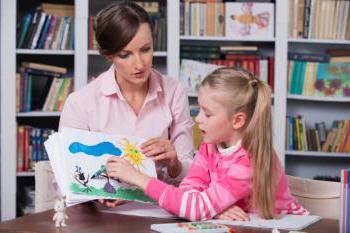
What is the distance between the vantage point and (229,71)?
165cm

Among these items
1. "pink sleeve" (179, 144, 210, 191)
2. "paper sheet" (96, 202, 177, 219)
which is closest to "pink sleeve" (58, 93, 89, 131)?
"paper sheet" (96, 202, 177, 219)

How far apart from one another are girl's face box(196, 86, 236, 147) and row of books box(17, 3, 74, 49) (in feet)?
7.81

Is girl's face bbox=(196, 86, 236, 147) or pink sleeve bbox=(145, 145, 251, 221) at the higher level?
girl's face bbox=(196, 86, 236, 147)

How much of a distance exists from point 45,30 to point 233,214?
2.60m

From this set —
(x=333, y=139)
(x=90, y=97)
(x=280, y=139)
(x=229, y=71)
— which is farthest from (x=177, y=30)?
(x=229, y=71)

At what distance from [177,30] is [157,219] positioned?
2483 millimetres

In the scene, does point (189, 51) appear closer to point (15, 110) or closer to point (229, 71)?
point (15, 110)

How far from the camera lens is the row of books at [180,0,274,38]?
3859mm

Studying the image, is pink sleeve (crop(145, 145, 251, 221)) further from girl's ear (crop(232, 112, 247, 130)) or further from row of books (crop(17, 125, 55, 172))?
row of books (crop(17, 125, 55, 172))

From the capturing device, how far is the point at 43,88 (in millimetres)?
3918

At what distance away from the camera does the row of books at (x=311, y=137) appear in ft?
12.8

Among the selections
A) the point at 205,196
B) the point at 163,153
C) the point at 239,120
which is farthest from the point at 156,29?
the point at 205,196

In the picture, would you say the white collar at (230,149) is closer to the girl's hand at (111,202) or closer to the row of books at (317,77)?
the girl's hand at (111,202)

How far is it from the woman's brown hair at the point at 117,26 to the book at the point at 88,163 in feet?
1.22
